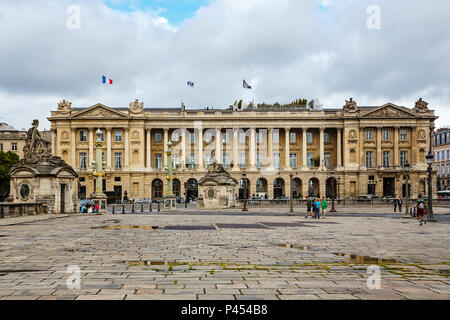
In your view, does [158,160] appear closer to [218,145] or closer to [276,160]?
[218,145]

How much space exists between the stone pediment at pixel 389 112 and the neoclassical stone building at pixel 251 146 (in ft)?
0.60

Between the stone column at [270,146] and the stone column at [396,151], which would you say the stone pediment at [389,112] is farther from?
the stone column at [270,146]

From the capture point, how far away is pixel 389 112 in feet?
302

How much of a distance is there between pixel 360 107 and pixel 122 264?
309ft

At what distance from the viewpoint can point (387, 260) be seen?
37.6 ft

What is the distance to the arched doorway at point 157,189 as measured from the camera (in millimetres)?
93688

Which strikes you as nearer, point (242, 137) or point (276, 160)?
point (276, 160)

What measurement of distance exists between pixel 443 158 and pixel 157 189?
67860 mm

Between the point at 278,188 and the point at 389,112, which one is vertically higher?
the point at 389,112

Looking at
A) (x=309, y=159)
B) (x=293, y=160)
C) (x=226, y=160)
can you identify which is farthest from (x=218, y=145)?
(x=309, y=159)

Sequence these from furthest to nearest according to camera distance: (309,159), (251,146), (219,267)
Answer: (309,159) < (251,146) < (219,267)

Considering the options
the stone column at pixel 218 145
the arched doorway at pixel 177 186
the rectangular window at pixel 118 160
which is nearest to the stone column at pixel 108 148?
the rectangular window at pixel 118 160

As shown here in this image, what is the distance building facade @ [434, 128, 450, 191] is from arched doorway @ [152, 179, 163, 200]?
6455cm
